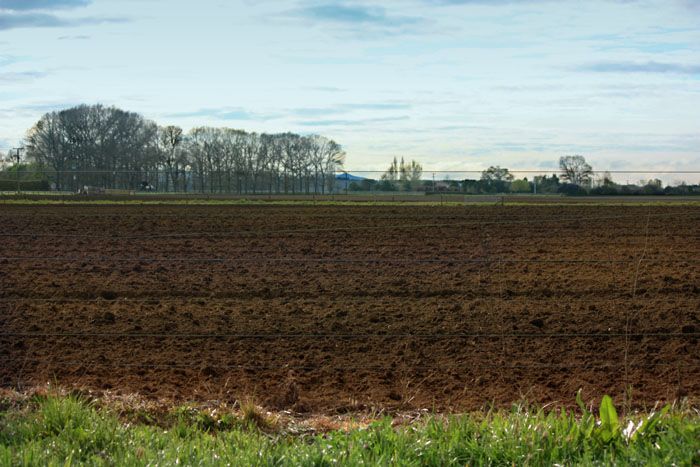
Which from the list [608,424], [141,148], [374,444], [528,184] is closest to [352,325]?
[374,444]

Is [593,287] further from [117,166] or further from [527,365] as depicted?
[117,166]

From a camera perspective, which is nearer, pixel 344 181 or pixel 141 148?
pixel 344 181

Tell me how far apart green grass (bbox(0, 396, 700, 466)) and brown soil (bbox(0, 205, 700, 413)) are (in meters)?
1.73

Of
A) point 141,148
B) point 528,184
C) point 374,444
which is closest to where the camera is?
point 374,444

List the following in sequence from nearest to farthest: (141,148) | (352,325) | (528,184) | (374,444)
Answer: (374,444)
(352,325)
(528,184)
(141,148)

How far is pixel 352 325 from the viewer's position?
10.7 meters

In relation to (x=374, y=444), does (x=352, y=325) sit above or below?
below

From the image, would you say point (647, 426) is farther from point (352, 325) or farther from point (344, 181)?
point (344, 181)

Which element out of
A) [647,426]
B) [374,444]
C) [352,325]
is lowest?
[352,325]

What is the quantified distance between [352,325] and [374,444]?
5379 millimetres

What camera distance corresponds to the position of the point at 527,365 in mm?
9148

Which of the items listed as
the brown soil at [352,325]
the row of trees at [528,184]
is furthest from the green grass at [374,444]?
the row of trees at [528,184]

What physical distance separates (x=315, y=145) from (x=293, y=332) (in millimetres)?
53182

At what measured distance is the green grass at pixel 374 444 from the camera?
4.95 metres
